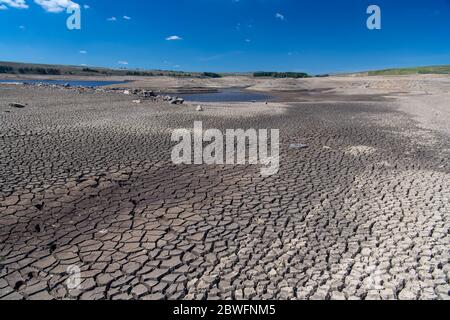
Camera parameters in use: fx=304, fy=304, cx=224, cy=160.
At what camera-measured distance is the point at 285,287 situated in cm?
419

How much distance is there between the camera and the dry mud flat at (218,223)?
13.9ft

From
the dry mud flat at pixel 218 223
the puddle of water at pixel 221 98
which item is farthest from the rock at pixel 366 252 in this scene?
the puddle of water at pixel 221 98

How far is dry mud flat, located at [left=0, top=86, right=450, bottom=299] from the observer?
13.9ft

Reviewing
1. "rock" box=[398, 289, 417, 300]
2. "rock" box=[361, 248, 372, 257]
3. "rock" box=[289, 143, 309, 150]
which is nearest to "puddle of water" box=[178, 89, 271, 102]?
"rock" box=[289, 143, 309, 150]

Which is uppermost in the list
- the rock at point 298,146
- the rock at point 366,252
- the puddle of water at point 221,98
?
the puddle of water at point 221,98

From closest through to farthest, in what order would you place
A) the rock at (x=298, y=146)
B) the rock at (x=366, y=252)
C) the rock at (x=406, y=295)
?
1. the rock at (x=406, y=295)
2. the rock at (x=366, y=252)
3. the rock at (x=298, y=146)

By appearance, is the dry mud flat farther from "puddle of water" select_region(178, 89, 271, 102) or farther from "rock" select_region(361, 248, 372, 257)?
"puddle of water" select_region(178, 89, 271, 102)

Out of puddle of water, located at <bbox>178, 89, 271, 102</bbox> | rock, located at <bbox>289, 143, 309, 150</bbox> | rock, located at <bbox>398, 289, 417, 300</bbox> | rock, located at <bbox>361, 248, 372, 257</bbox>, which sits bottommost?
rock, located at <bbox>398, 289, 417, 300</bbox>

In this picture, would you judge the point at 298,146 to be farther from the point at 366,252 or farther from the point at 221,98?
the point at 221,98

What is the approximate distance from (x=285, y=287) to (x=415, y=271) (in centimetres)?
203

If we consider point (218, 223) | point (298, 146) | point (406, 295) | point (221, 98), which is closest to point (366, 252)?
point (406, 295)

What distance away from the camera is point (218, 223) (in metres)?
5.91

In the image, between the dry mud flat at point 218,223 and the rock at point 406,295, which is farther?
the dry mud flat at point 218,223

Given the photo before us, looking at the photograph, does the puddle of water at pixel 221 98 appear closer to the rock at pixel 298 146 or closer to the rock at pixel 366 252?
the rock at pixel 298 146
